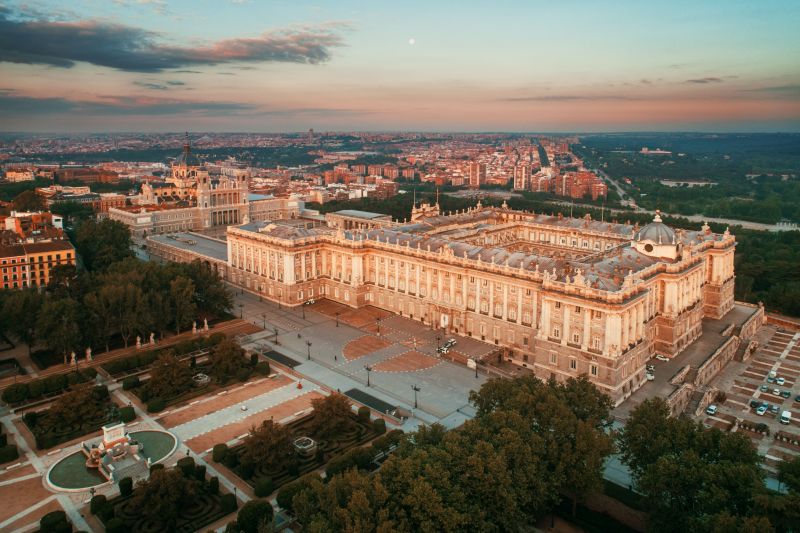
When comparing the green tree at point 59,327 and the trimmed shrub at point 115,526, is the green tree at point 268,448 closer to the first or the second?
the trimmed shrub at point 115,526

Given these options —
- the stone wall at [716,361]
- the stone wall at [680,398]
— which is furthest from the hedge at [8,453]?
the stone wall at [716,361]

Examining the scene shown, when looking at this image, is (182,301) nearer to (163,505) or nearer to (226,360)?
(226,360)

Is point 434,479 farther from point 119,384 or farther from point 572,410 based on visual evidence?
point 119,384

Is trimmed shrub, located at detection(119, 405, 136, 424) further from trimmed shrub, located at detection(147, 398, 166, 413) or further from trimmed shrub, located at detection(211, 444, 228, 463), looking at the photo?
trimmed shrub, located at detection(211, 444, 228, 463)

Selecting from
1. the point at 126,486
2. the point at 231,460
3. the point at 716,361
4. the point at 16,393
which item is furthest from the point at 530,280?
the point at 16,393

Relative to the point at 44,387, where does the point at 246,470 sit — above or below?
below

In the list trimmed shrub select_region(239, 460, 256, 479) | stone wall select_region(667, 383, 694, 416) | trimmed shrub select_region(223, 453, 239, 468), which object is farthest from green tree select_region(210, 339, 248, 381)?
stone wall select_region(667, 383, 694, 416)
